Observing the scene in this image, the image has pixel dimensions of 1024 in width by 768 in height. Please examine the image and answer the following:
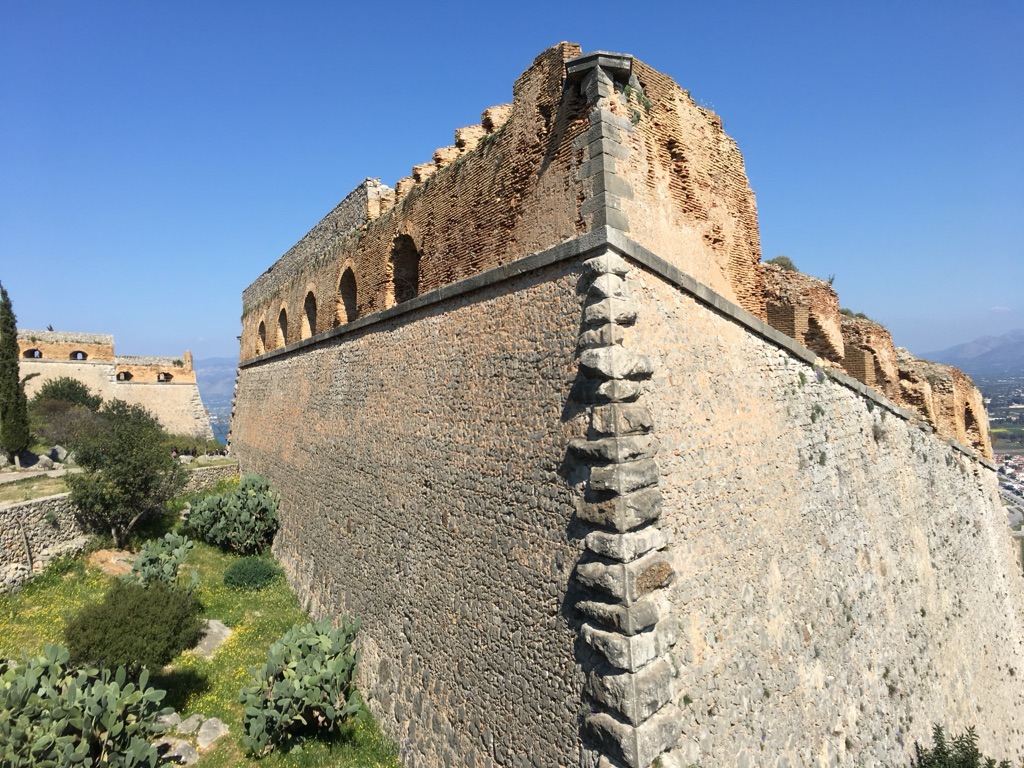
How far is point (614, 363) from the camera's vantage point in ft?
14.8

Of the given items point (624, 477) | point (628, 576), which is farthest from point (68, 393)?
point (628, 576)

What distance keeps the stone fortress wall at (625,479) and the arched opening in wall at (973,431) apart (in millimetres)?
2639

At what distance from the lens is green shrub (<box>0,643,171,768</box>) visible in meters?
5.10

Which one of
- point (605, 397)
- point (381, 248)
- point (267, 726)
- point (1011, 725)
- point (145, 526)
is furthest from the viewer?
point (145, 526)

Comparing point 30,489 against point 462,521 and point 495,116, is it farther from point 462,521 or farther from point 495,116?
point 495,116

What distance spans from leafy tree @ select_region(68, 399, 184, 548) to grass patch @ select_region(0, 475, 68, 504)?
1022 millimetres

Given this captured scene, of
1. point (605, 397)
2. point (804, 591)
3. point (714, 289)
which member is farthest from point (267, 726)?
point (714, 289)

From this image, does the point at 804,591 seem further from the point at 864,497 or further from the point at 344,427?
the point at 344,427

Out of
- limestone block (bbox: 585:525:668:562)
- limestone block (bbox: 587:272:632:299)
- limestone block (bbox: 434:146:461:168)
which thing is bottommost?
limestone block (bbox: 585:525:668:562)

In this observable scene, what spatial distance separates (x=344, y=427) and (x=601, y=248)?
636 cm

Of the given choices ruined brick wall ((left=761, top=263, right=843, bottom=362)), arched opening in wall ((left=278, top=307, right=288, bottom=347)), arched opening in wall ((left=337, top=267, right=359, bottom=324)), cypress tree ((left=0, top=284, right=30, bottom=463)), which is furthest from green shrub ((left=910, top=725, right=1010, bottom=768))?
cypress tree ((left=0, top=284, right=30, bottom=463))

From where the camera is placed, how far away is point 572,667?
467 centimetres

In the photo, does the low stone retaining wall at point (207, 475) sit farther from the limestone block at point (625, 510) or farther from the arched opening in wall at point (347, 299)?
the limestone block at point (625, 510)

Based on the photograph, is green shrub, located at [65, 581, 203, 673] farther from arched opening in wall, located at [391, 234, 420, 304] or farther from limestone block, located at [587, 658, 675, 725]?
limestone block, located at [587, 658, 675, 725]
